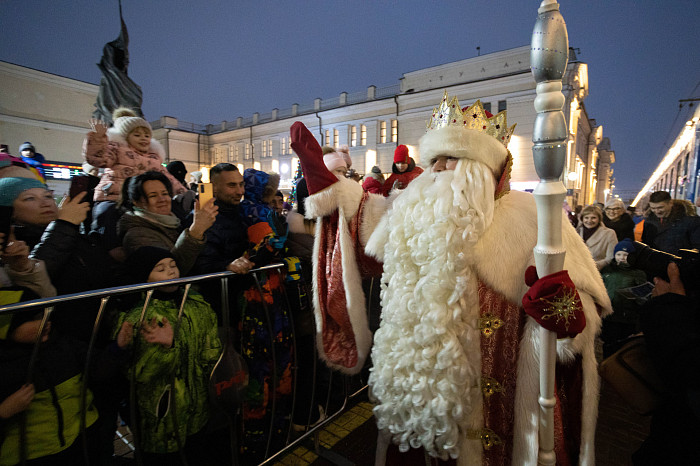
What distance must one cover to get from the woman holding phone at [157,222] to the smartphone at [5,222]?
576 millimetres

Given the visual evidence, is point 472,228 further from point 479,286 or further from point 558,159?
point 558,159

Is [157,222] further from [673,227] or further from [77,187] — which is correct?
[673,227]

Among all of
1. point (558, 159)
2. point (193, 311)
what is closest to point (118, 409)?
point (193, 311)

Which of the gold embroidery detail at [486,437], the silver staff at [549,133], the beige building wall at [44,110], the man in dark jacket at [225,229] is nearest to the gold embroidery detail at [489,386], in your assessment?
the gold embroidery detail at [486,437]

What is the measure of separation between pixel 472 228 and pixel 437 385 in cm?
72

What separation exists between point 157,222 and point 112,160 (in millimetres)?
1072

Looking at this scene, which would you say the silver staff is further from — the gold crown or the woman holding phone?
the woman holding phone

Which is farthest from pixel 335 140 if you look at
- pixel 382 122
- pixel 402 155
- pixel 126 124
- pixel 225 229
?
pixel 225 229

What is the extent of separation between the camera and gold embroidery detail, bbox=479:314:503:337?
1.54 metres

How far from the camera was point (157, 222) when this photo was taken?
2.26 metres

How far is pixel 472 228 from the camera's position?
1.52 m

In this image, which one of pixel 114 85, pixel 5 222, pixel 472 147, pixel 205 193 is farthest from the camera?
pixel 114 85

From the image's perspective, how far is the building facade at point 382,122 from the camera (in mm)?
17188

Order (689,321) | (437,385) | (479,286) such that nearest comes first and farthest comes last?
(689,321) → (437,385) → (479,286)
